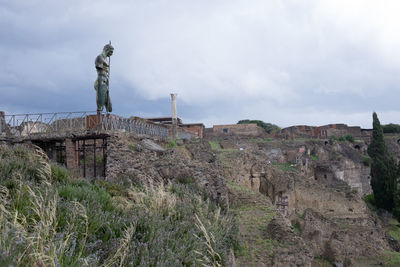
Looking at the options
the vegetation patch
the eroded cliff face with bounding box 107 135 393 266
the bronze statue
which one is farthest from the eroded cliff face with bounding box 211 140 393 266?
the bronze statue

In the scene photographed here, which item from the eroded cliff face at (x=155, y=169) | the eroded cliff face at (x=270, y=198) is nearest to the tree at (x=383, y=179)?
the eroded cliff face at (x=270, y=198)

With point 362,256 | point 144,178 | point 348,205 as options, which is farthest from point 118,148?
point 348,205

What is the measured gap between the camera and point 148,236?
13.6 feet

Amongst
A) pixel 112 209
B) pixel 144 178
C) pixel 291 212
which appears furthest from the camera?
pixel 291 212

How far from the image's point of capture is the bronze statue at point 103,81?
41.7 ft

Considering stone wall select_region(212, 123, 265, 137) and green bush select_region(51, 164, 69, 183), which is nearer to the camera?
green bush select_region(51, 164, 69, 183)

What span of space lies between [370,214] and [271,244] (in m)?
17.0

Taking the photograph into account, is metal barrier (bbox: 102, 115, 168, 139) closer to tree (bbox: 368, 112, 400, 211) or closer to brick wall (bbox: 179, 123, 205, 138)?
brick wall (bbox: 179, 123, 205, 138)

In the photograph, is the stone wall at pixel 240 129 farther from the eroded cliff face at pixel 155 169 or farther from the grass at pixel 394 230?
the eroded cliff face at pixel 155 169

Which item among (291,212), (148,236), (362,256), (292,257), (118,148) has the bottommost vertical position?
(362,256)

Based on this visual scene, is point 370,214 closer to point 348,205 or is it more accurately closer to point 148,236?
point 348,205

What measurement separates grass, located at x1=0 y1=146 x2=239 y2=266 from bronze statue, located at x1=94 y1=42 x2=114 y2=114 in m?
6.25

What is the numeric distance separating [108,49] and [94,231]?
35.3ft

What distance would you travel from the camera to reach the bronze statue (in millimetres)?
12719
